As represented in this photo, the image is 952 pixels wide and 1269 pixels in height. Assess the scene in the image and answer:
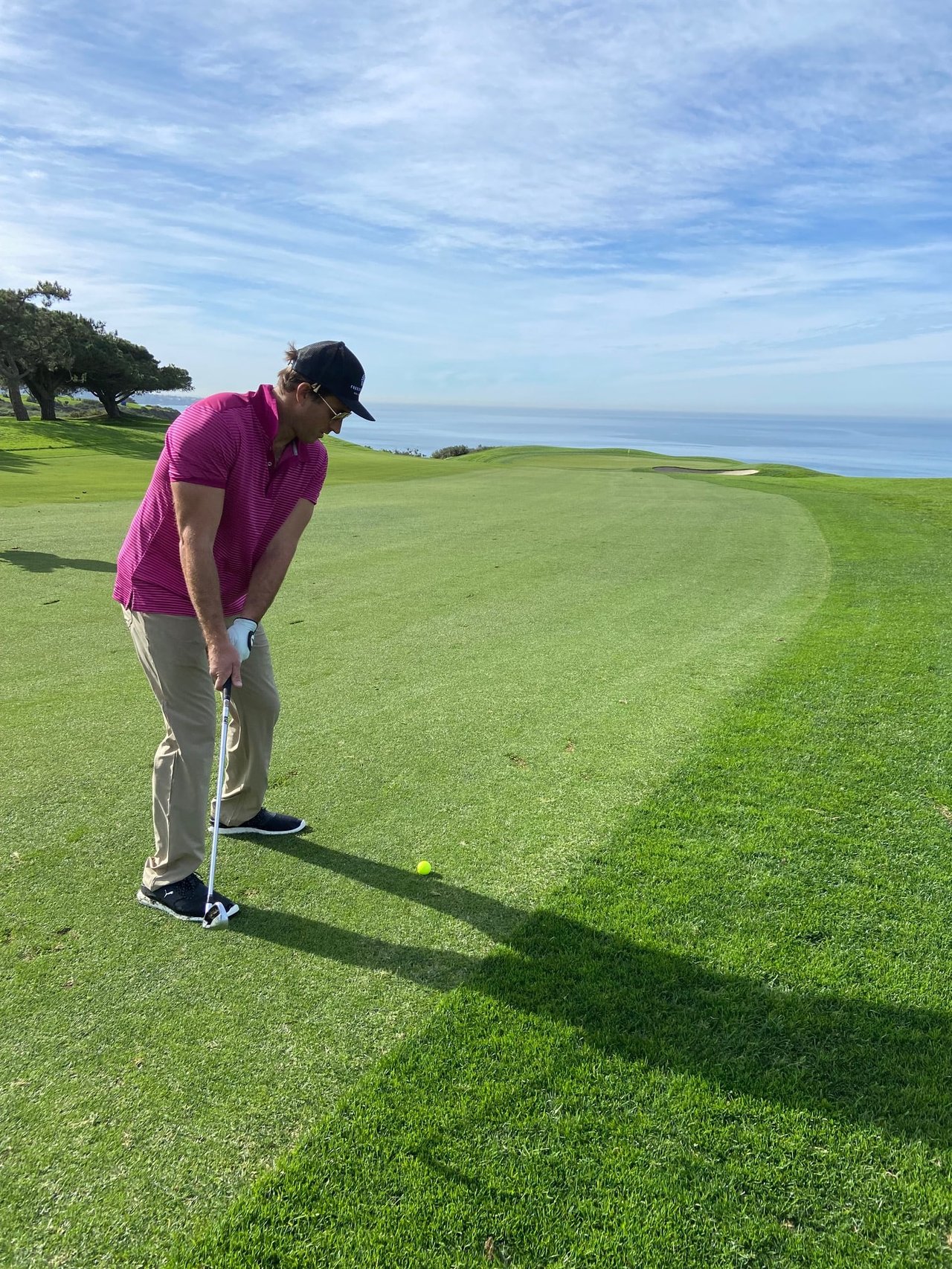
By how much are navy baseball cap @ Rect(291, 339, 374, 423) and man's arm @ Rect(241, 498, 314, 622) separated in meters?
0.60

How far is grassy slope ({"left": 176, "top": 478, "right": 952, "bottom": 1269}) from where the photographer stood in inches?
80.1

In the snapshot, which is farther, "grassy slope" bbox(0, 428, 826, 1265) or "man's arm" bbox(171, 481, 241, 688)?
"man's arm" bbox(171, 481, 241, 688)

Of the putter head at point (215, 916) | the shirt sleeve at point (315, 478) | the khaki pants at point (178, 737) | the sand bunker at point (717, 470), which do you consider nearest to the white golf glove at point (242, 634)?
the khaki pants at point (178, 737)

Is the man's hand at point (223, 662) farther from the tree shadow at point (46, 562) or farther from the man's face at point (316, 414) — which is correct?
the tree shadow at point (46, 562)

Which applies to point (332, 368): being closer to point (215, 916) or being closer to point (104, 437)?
point (215, 916)

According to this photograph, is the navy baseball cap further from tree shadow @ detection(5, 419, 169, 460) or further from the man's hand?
tree shadow @ detection(5, 419, 169, 460)

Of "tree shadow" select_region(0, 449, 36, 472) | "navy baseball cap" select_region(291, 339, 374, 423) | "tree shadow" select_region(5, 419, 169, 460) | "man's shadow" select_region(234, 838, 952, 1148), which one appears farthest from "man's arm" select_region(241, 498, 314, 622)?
"tree shadow" select_region(5, 419, 169, 460)

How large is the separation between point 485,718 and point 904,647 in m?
4.31

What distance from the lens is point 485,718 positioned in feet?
17.6

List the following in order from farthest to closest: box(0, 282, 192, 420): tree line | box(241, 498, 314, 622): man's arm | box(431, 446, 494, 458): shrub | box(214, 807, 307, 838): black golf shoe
Answer: box(431, 446, 494, 458): shrub, box(0, 282, 192, 420): tree line, box(214, 807, 307, 838): black golf shoe, box(241, 498, 314, 622): man's arm

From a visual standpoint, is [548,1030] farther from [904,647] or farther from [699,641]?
[904,647]

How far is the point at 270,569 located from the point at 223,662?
1.77 feet

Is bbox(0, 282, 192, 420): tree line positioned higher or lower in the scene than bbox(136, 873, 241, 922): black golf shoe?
higher

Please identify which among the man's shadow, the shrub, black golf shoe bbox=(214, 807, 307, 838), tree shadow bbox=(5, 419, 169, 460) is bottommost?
the man's shadow
